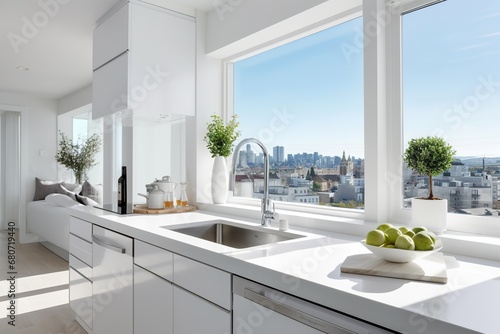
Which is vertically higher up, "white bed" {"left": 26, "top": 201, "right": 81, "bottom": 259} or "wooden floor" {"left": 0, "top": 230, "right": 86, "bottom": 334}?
"white bed" {"left": 26, "top": 201, "right": 81, "bottom": 259}

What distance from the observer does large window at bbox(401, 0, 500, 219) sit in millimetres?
1528

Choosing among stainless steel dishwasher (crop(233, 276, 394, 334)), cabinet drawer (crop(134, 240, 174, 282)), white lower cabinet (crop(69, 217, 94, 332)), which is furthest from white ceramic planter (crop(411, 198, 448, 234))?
white lower cabinet (crop(69, 217, 94, 332))

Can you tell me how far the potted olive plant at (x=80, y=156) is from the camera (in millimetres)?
6367

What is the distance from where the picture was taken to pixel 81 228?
2686mm

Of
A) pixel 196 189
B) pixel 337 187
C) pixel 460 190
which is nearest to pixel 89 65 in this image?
pixel 196 189

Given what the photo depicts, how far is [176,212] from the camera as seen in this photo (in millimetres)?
2588

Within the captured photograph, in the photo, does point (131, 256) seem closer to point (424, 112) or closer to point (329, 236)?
point (329, 236)

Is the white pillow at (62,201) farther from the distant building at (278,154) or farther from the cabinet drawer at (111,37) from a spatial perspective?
the distant building at (278,154)

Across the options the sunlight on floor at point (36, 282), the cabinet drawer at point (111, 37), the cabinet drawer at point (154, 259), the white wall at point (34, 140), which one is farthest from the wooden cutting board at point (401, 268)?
the white wall at point (34, 140)

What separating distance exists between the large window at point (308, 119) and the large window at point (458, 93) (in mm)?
348

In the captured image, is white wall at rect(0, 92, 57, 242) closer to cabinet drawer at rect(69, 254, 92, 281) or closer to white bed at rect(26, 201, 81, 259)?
white bed at rect(26, 201, 81, 259)

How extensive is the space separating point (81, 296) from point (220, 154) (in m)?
1.42

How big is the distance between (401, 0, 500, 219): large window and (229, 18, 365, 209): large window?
348 mm

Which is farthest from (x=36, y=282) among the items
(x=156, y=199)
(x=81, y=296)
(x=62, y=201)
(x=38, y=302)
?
(x=156, y=199)
